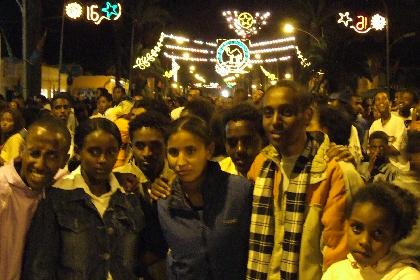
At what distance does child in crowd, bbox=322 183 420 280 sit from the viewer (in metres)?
3.00

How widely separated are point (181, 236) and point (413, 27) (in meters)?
42.1

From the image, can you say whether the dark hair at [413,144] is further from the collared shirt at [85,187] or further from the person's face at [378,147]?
the person's face at [378,147]

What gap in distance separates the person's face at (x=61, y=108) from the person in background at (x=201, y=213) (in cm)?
651

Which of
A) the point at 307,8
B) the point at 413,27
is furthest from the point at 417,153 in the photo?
the point at 413,27

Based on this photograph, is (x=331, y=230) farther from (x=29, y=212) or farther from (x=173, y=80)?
(x=173, y=80)

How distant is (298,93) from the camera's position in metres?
3.59

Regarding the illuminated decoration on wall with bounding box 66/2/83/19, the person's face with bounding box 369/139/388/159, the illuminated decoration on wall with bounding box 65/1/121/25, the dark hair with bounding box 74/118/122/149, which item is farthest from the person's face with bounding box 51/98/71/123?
the illuminated decoration on wall with bounding box 65/1/121/25

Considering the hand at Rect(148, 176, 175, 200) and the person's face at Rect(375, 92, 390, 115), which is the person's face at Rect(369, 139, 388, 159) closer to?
the person's face at Rect(375, 92, 390, 115)

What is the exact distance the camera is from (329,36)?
1625 inches

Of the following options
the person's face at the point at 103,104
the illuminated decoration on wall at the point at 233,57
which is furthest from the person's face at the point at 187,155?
the illuminated decoration on wall at the point at 233,57

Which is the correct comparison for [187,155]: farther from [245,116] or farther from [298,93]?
[245,116]

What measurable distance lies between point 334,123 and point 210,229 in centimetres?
248

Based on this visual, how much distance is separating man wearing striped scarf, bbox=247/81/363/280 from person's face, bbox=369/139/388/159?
4.16 metres

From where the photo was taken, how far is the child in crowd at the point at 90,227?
3.36 m
